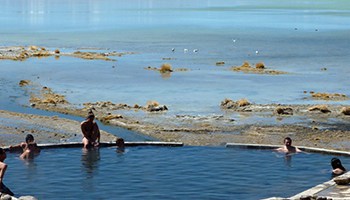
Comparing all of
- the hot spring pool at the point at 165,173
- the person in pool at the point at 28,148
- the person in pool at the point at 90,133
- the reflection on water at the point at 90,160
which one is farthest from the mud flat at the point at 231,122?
the person in pool at the point at 28,148

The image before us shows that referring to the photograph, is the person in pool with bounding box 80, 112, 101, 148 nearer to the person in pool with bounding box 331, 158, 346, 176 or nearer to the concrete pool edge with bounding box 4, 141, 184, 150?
the concrete pool edge with bounding box 4, 141, 184, 150

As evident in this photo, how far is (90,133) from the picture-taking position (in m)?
24.9

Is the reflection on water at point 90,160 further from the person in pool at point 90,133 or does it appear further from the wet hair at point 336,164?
the wet hair at point 336,164

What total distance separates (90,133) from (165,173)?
4284mm

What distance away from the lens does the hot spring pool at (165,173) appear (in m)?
19.0

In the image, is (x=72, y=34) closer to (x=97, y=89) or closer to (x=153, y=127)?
(x=97, y=89)

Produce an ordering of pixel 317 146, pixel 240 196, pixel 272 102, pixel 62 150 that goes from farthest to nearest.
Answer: pixel 272 102 < pixel 317 146 < pixel 62 150 < pixel 240 196

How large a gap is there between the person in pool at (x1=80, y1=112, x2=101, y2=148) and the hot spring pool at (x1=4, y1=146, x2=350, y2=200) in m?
0.38

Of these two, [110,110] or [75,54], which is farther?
[75,54]

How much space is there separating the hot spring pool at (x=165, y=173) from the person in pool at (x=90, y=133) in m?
0.38

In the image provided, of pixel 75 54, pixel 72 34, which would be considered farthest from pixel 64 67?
pixel 72 34

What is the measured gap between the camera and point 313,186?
1969 cm

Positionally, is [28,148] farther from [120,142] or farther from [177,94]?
[177,94]

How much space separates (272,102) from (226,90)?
529 centimetres
